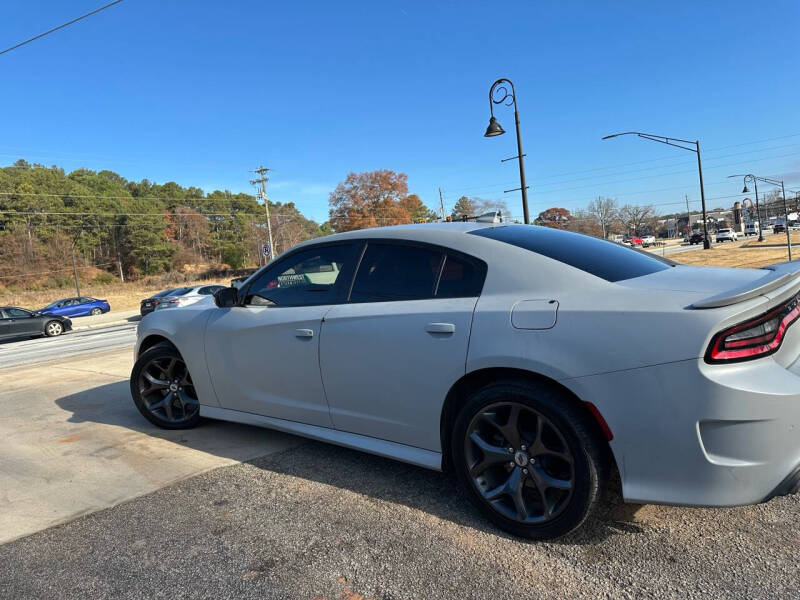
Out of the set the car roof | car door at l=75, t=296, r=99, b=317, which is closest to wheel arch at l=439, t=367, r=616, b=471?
the car roof

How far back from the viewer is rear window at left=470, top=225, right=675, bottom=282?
103 inches

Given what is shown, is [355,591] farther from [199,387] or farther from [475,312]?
[199,387]

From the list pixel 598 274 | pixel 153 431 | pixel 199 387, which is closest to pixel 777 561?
pixel 598 274

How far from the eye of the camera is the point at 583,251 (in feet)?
9.46

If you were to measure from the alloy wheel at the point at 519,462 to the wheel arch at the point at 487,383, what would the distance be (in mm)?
136

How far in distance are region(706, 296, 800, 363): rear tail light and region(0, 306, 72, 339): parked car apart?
2484 centimetres

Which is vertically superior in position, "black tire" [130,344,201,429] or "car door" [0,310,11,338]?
"car door" [0,310,11,338]

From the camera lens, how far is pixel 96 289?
62781 mm

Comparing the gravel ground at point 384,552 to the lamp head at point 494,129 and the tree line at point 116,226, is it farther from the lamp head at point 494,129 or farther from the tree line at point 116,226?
the tree line at point 116,226

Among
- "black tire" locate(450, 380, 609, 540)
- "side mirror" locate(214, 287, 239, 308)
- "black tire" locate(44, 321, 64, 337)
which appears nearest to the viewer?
"black tire" locate(450, 380, 609, 540)

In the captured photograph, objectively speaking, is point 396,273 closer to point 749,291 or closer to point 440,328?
point 440,328

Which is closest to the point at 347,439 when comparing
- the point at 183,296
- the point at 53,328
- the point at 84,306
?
the point at 183,296

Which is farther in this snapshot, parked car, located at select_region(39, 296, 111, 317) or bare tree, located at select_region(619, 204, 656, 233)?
bare tree, located at select_region(619, 204, 656, 233)

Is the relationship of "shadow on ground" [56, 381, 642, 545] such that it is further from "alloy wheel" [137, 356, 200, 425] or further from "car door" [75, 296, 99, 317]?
"car door" [75, 296, 99, 317]
